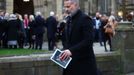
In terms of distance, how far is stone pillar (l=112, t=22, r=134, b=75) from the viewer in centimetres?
1521

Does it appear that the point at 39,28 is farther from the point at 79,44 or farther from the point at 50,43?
the point at 79,44

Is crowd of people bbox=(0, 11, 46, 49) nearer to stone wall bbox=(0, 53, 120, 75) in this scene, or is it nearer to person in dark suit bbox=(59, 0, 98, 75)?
stone wall bbox=(0, 53, 120, 75)

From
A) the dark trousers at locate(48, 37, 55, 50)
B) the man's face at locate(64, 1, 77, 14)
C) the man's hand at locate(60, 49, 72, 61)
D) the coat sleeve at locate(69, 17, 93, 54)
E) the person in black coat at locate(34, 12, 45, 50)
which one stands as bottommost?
the dark trousers at locate(48, 37, 55, 50)

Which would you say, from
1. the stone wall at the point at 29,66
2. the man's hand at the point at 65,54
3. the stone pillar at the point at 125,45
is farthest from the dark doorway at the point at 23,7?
the man's hand at the point at 65,54

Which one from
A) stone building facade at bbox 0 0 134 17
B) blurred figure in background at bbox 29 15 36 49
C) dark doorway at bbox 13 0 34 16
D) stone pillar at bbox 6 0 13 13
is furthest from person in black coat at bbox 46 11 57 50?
dark doorway at bbox 13 0 34 16

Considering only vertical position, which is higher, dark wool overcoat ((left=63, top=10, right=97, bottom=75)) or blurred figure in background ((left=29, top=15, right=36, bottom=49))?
dark wool overcoat ((left=63, top=10, right=97, bottom=75))

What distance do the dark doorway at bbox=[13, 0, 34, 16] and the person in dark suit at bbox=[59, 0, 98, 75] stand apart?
33.8 metres

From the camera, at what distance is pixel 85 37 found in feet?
25.5

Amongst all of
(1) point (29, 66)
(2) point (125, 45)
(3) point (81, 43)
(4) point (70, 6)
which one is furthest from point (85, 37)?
(2) point (125, 45)

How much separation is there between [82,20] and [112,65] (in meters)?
7.02

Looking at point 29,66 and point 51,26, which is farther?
point 51,26

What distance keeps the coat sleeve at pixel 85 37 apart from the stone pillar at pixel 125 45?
7.42 meters

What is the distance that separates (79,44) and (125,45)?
7.78 meters

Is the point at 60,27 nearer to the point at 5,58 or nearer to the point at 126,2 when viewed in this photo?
the point at 5,58
